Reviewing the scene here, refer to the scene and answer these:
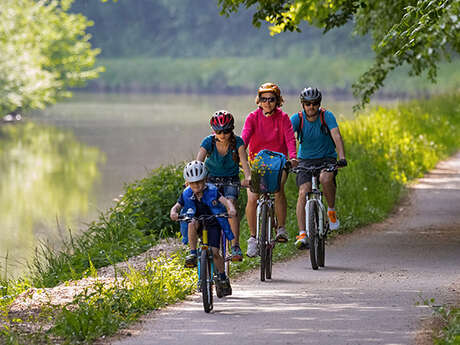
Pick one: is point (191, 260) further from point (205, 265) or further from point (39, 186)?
point (39, 186)

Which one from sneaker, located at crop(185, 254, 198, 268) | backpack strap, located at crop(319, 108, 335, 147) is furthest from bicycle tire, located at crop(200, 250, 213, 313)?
backpack strap, located at crop(319, 108, 335, 147)

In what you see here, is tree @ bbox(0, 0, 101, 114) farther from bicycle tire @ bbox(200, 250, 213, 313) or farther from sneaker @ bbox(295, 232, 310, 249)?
bicycle tire @ bbox(200, 250, 213, 313)

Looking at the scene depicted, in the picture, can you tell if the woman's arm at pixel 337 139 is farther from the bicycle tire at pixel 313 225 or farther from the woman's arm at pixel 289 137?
the bicycle tire at pixel 313 225

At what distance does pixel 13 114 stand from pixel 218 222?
168 ft

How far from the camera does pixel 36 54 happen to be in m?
54.8

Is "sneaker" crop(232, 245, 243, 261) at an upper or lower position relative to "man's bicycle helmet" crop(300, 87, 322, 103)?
lower

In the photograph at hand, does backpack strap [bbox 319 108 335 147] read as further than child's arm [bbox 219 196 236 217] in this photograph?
Yes

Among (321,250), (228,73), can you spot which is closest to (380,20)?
(321,250)

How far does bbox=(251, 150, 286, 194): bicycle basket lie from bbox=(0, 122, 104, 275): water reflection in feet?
17.1

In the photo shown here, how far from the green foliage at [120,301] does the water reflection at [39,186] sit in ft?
16.1

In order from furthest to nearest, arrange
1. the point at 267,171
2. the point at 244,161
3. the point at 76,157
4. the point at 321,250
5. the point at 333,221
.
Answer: the point at 76,157
the point at 333,221
the point at 321,250
the point at 267,171
the point at 244,161

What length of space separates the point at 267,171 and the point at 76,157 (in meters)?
28.1

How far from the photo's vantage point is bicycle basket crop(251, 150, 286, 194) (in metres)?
9.35

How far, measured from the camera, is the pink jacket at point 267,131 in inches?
388
